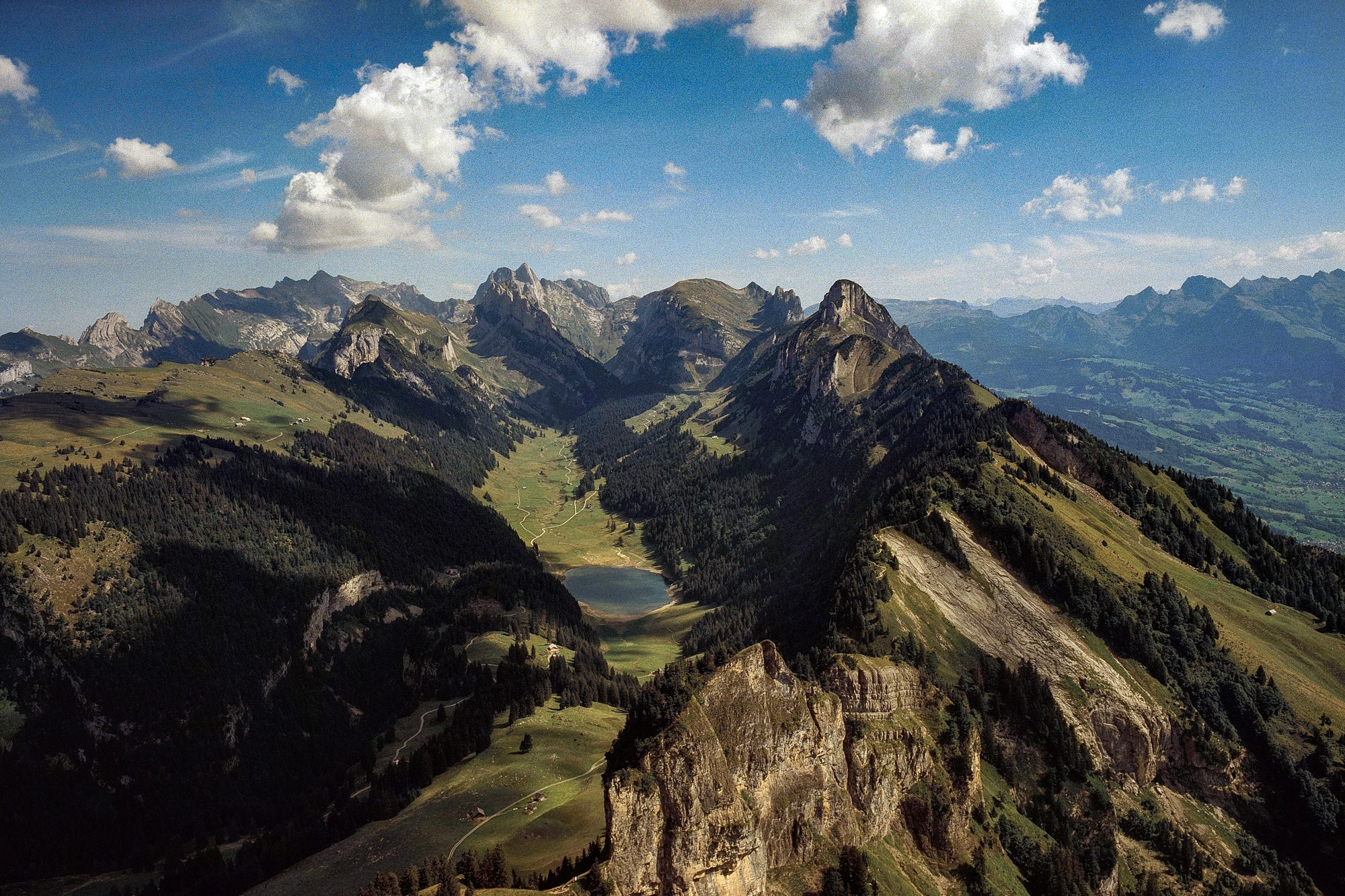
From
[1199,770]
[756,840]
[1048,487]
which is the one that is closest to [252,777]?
[756,840]

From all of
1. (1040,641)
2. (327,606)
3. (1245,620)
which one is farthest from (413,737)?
(1245,620)

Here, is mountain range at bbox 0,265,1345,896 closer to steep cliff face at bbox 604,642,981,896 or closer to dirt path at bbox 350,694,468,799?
steep cliff face at bbox 604,642,981,896

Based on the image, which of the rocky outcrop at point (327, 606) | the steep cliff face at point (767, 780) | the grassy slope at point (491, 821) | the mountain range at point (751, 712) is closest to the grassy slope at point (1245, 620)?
the mountain range at point (751, 712)

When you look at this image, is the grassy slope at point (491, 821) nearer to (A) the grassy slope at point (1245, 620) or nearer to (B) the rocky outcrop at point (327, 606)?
(B) the rocky outcrop at point (327, 606)

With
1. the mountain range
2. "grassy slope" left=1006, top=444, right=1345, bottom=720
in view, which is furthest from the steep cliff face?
"grassy slope" left=1006, top=444, right=1345, bottom=720

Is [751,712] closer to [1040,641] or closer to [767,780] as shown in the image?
[767,780]

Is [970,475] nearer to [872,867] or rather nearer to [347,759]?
[872,867]

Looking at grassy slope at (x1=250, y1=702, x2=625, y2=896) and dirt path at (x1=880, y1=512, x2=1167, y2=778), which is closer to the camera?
grassy slope at (x1=250, y1=702, x2=625, y2=896)
